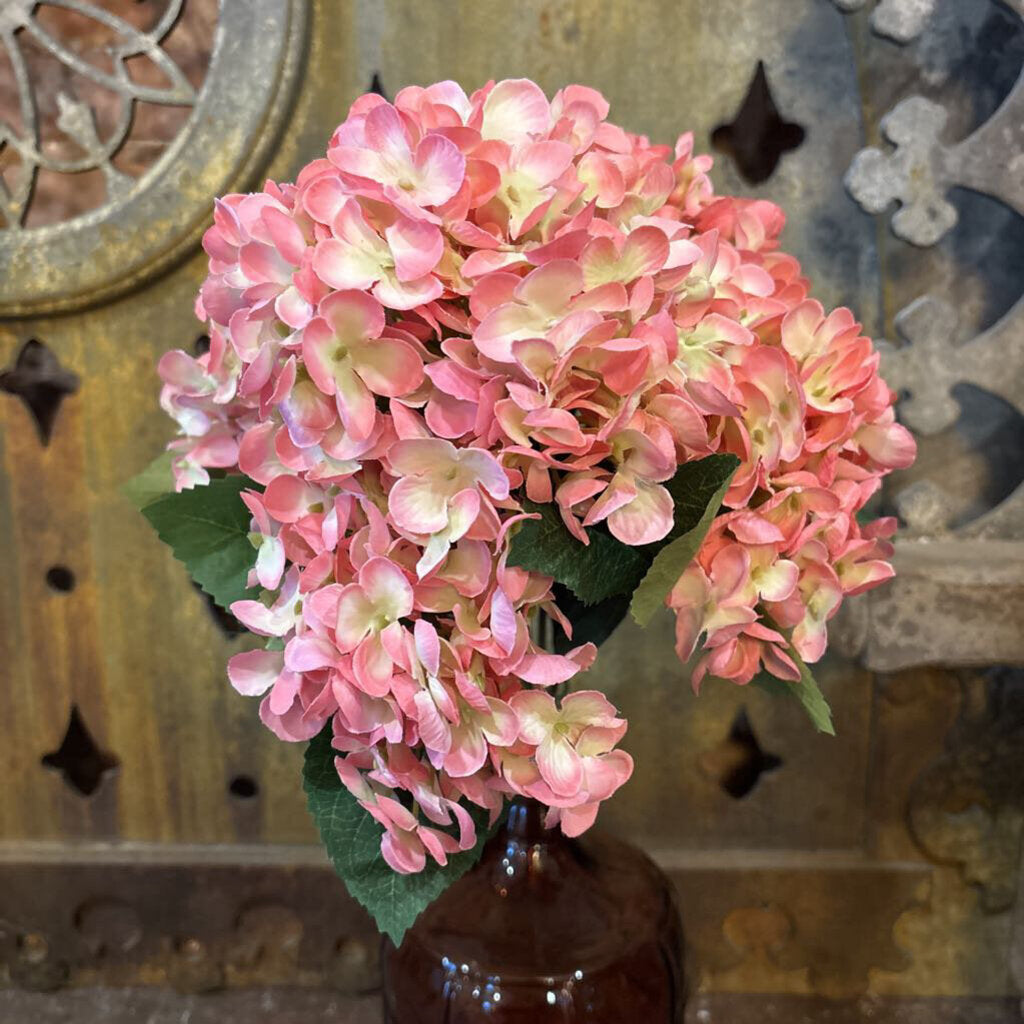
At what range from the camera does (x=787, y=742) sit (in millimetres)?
854

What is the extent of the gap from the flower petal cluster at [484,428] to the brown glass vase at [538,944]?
0.15 m

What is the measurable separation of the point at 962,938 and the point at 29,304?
1018 mm

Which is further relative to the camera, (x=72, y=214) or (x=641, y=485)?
(x=72, y=214)

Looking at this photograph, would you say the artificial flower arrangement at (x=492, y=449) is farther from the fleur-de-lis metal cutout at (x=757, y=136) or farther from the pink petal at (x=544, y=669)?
the fleur-de-lis metal cutout at (x=757, y=136)

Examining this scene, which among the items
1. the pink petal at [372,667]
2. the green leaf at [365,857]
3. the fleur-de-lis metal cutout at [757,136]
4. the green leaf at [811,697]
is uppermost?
the fleur-de-lis metal cutout at [757,136]

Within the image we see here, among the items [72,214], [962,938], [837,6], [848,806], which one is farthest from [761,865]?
[72,214]

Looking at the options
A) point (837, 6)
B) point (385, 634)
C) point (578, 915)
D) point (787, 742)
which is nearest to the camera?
point (385, 634)

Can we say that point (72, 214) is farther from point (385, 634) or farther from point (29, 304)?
point (385, 634)

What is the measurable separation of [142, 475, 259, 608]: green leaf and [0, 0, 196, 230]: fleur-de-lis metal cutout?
0.40 m

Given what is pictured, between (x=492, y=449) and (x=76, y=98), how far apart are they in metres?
0.61

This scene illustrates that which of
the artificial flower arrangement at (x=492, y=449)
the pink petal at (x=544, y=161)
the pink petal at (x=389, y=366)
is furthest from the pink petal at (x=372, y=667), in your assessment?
the pink petal at (x=544, y=161)

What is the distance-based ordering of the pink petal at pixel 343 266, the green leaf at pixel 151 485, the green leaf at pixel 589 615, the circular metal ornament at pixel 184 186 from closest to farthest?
the pink petal at pixel 343 266
the green leaf at pixel 589 615
the green leaf at pixel 151 485
the circular metal ornament at pixel 184 186

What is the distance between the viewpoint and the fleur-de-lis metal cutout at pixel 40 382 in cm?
82

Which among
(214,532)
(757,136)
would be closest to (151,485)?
(214,532)
